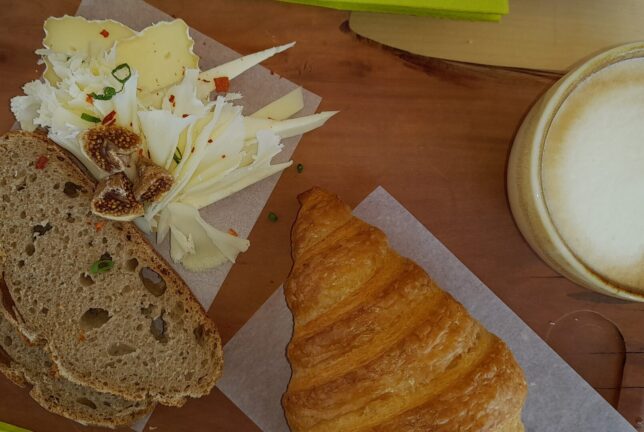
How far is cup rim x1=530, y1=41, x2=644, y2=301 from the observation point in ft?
4.66

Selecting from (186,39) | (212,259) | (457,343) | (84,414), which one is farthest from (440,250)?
(84,414)

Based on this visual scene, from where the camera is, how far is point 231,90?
1842 millimetres

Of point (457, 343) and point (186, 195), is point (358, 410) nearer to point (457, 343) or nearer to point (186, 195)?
point (457, 343)

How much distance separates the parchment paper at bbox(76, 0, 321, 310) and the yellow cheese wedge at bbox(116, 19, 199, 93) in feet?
0.19

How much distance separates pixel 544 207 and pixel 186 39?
3.29 feet

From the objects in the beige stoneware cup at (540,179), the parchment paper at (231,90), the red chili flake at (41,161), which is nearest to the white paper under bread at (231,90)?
the parchment paper at (231,90)

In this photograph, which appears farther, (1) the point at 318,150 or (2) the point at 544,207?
(1) the point at 318,150

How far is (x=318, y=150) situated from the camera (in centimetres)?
184

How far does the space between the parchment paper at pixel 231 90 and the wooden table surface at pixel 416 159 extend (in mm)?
30

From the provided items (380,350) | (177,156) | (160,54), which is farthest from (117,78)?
(380,350)

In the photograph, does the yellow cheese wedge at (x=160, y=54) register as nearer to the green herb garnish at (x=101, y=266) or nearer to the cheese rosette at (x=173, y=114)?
the cheese rosette at (x=173, y=114)

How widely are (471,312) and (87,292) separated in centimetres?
102

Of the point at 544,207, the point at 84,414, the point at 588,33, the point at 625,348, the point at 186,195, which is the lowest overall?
the point at 84,414

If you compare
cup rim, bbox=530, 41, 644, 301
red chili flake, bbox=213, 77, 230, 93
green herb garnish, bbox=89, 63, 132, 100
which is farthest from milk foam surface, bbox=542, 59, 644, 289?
green herb garnish, bbox=89, 63, 132, 100
